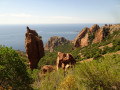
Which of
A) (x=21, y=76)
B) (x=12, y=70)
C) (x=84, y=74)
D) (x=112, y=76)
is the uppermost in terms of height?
(x=112, y=76)

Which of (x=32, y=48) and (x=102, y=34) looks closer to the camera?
(x=32, y=48)

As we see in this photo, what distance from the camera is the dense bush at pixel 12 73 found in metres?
10.0

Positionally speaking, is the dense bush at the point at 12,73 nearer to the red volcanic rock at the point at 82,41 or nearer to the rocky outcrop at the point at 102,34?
the rocky outcrop at the point at 102,34

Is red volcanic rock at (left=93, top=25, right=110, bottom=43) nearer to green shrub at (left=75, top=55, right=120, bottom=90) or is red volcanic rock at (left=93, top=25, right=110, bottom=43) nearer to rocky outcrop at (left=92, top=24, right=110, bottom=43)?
rocky outcrop at (left=92, top=24, right=110, bottom=43)

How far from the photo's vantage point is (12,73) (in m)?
10.7

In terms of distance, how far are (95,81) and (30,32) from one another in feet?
120

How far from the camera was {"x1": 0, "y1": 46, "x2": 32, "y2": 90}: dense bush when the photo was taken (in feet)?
32.8

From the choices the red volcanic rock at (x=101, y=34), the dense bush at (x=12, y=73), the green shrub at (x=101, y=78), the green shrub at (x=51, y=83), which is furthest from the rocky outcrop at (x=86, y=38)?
the green shrub at (x=101, y=78)

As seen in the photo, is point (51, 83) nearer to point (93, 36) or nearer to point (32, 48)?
point (32, 48)

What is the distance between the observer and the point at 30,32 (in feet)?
132

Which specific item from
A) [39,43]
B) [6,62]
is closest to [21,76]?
[6,62]

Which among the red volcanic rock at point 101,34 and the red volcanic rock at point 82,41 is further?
the red volcanic rock at point 82,41

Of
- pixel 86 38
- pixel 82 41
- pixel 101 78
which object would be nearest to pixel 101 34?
pixel 86 38

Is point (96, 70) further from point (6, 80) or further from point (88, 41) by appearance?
point (88, 41)
